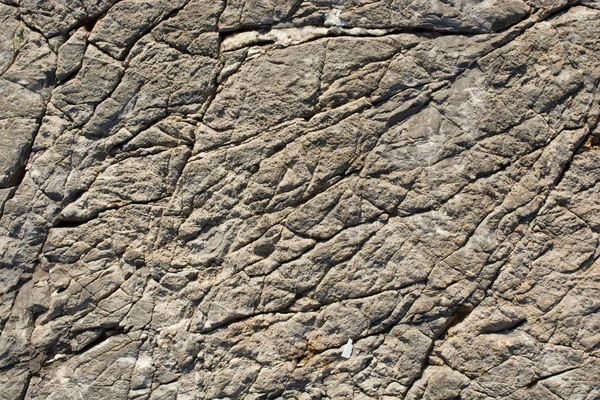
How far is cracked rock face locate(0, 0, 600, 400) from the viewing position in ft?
10.5

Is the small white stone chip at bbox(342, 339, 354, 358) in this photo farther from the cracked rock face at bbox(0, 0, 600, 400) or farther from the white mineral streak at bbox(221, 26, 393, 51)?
the white mineral streak at bbox(221, 26, 393, 51)

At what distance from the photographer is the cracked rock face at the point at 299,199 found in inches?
127

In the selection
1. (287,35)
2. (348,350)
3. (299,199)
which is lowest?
(348,350)

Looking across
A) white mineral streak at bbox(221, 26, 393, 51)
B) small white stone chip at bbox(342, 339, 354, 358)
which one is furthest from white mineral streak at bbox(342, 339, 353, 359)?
white mineral streak at bbox(221, 26, 393, 51)

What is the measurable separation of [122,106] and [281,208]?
114 cm

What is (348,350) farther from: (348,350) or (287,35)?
(287,35)

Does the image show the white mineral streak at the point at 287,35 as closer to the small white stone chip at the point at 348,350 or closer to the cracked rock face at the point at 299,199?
the cracked rock face at the point at 299,199

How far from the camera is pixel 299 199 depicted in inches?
132

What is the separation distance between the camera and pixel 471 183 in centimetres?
327

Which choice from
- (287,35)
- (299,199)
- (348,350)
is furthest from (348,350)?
(287,35)

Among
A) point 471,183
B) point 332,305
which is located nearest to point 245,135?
point 332,305

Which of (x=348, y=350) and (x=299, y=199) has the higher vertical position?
(x=299, y=199)

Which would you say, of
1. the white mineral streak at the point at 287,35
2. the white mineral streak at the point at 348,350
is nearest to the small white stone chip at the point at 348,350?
the white mineral streak at the point at 348,350

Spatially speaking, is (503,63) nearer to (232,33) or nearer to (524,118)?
(524,118)
